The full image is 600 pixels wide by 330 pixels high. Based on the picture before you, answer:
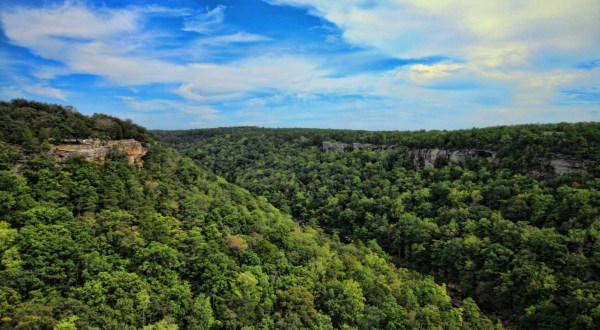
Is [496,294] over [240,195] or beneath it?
beneath

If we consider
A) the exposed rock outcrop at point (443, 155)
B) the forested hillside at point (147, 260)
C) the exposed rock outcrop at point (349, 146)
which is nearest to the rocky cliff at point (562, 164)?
the exposed rock outcrop at point (443, 155)

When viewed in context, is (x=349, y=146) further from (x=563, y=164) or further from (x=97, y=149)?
(x=97, y=149)

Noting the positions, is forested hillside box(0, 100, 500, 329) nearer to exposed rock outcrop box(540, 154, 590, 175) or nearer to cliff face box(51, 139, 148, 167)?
cliff face box(51, 139, 148, 167)

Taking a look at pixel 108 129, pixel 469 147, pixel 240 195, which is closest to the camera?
pixel 108 129

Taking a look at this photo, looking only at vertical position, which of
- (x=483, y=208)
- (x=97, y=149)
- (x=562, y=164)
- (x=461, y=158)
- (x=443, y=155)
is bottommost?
(x=483, y=208)

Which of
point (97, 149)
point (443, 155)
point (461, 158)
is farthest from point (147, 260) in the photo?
point (443, 155)

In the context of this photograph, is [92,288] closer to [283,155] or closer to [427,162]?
[427,162]

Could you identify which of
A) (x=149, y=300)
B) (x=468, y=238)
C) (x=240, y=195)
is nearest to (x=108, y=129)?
(x=240, y=195)
